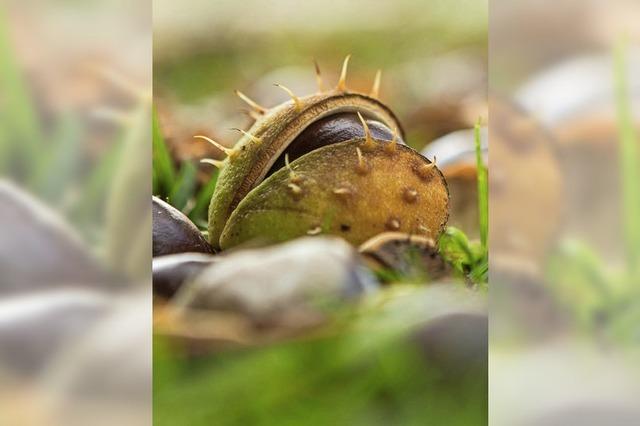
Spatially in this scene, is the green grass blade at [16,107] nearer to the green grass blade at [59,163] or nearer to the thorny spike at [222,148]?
A: the green grass blade at [59,163]

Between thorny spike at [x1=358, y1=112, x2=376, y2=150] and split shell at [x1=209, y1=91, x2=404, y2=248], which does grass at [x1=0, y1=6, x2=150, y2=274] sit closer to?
split shell at [x1=209, y1=91, x2=404, y2=248]

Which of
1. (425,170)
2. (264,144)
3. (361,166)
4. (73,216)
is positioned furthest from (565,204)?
(73,216)

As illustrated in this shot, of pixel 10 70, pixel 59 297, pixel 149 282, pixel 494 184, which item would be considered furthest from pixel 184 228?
pixel 494 184

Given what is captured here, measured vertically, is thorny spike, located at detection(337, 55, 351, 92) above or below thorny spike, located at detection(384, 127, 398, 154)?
above

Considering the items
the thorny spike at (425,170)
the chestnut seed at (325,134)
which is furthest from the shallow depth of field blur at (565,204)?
the chestnut seed at (325,134)

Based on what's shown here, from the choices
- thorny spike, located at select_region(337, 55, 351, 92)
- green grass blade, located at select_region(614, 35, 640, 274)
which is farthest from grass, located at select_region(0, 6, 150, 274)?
green grass blade, located at select_region(614, 35, 640, 274)

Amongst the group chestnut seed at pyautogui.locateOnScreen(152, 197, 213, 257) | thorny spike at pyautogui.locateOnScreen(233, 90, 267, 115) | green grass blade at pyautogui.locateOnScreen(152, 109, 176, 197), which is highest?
thorny spike at pyautogui.locateOnScreen(233, 90, 267, 115)
